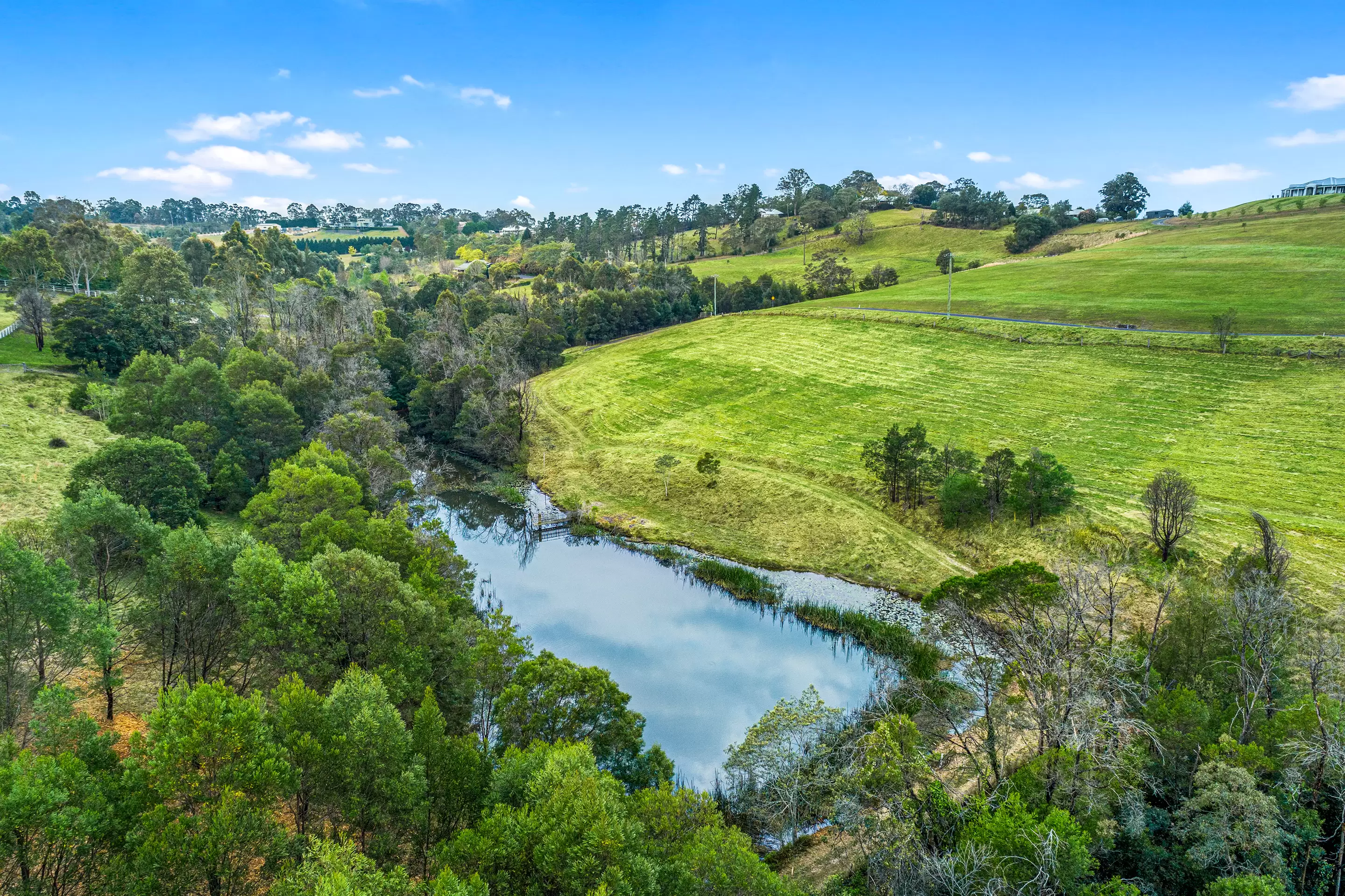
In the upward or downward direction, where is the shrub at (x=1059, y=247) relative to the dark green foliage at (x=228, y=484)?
upward

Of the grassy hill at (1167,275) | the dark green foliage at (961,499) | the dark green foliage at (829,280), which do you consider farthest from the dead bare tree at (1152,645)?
the dark green foliage at (829,280)

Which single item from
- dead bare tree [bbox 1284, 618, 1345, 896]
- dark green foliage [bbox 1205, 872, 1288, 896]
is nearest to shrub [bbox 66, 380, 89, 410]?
dark green foliage [bbox 1205, 872, 1288, 896]

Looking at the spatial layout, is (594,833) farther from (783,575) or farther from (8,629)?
(783,575)

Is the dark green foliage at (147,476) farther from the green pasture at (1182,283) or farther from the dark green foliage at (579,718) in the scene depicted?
the green pasture at (1182,283)

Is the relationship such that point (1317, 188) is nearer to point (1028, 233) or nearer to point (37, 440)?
point (1028, 233)

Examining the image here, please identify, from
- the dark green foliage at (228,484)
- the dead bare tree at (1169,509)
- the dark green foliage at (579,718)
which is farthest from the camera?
the dark green foliage at (228,484)

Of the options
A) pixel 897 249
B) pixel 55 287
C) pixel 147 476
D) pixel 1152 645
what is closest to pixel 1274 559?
pixel 1152 645

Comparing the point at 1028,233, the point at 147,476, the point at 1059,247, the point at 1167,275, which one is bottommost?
the point at 147,476
